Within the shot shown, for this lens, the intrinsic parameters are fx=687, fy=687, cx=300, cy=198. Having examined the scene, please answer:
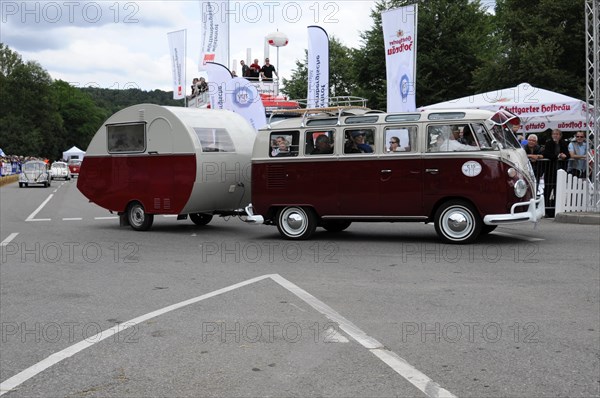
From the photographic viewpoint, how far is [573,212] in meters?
16.5

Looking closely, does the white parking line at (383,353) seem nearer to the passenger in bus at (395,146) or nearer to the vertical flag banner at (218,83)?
the passenger in bus at (395,146)

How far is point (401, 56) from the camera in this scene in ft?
71.5

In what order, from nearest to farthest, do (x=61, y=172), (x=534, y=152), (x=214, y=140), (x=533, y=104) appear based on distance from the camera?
(x=214, y=140)
(x=534, y=152)
(x=533, y=104)
(x=61, y=172)

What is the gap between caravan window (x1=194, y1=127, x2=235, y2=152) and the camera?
1551cm

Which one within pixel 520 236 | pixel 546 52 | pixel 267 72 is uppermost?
pixel 546 52

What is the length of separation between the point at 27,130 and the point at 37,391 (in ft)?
360

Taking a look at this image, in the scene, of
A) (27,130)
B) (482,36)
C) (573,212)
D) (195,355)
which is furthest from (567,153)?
(27,130)

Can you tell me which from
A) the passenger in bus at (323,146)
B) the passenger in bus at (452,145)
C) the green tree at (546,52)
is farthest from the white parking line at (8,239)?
the green tree at (546,52)

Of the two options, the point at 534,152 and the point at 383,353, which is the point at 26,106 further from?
the point at 383,353

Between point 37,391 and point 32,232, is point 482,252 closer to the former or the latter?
point 37,391

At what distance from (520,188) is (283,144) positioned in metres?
4.66

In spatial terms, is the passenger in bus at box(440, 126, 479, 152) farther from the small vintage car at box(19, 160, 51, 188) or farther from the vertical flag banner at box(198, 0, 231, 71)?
the small vintage car at box(19, 160, 51, 188)

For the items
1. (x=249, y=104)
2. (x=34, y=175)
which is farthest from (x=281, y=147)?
(x=34, y=175)

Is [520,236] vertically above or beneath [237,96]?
beneath
